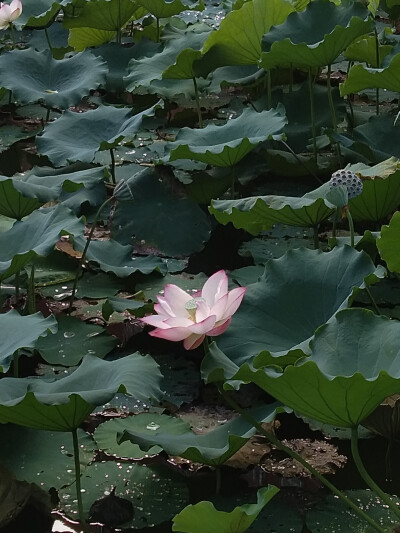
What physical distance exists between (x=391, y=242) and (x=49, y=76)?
72.6 inches

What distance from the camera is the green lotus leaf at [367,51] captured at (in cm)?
299

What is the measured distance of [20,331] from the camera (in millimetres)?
1829

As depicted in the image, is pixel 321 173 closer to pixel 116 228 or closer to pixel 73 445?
pixel 116 228

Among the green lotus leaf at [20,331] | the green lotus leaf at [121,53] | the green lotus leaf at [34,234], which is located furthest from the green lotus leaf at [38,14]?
the green lotus leaf at [20,331]

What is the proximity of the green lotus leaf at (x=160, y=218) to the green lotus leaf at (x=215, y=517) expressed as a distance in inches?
49.5

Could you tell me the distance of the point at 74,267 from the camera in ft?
8.39

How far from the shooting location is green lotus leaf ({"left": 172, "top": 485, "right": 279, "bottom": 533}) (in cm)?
140

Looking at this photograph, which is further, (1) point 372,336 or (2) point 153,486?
(2) point 153,486

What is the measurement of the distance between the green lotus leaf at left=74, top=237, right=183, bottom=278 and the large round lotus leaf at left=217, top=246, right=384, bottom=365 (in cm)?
54

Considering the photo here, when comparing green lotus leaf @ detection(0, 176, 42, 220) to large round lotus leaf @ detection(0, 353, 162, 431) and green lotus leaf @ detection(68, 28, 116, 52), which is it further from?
green lotus leaf @ detection(68, 28, 116, 52)

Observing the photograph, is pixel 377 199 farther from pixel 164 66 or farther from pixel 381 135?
pixel 164 66

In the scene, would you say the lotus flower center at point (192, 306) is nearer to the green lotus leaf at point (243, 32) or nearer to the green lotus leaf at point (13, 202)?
the green lotus leaf at point (13, 202)

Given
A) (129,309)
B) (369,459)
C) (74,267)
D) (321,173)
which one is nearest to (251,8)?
(321,173)

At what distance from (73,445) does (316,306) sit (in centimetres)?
50
